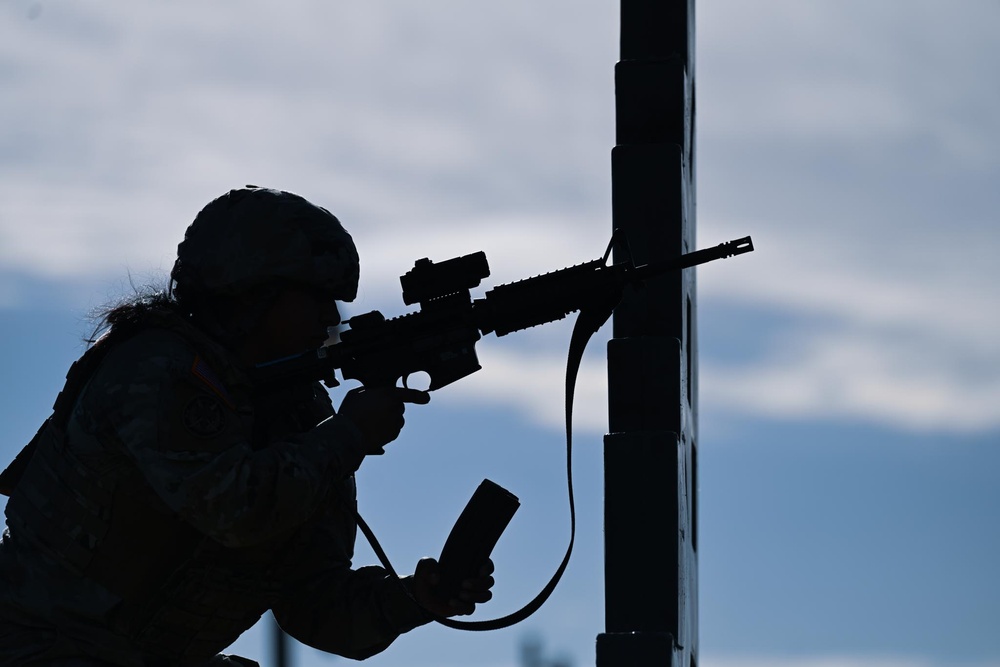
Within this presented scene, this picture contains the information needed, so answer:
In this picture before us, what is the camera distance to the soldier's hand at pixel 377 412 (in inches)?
249

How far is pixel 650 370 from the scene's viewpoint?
7.43 m

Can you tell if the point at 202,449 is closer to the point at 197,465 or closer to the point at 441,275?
the point at 197,465

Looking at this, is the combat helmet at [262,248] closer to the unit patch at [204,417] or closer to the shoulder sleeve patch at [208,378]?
the shoulder sleeve patch at [208,378]

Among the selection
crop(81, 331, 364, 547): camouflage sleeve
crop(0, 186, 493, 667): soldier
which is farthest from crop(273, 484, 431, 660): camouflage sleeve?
crop(81, 331, 364, 547): camouflage sleeve

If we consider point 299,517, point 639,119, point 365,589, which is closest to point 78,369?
point 299,517

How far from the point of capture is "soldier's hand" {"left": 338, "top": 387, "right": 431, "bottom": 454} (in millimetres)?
6336

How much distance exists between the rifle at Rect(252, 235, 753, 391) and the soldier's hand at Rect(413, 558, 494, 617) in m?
0.73

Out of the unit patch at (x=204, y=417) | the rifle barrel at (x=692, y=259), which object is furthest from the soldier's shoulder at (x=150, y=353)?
the rifle barrel at (x=692, y=259)

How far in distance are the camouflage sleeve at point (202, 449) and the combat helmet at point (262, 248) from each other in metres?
0.39

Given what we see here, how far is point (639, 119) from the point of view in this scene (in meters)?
7.80

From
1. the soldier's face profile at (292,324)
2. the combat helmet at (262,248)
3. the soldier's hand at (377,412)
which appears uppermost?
the combat helmet at (262,248)

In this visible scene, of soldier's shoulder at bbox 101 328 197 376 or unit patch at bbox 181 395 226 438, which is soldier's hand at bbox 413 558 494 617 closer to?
unit patch at bbox 181 395 226 438

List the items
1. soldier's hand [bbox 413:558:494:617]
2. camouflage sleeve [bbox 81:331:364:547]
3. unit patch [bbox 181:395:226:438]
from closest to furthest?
camouflage sleeve [bbox 81:331:364:547]
unit patch [bbox 181:395:226:438]
soldier's hand [bbox 413:558:494:617]

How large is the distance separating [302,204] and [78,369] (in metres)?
1.06
